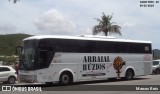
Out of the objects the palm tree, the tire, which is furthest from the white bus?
the palm tree

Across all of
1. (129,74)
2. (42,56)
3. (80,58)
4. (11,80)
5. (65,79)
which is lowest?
(11,80)

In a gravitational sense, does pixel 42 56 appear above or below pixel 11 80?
above

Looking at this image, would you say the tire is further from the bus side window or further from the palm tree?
the palm tree

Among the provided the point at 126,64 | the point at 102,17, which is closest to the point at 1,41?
the point at 102,17

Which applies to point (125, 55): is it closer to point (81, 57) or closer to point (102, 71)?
point (102, 71)

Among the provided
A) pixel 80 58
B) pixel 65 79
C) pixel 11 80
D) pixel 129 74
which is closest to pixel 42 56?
pixel 65 79

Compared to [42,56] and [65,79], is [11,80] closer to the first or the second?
[65,79]

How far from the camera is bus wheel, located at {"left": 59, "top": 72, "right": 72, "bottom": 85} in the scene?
25.2 meters

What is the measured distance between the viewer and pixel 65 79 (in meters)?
25.4

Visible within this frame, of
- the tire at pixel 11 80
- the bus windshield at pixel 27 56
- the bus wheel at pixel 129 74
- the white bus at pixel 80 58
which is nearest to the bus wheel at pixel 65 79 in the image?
the white bus at pixel 80 58

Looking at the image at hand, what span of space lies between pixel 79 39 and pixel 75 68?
1.99 m

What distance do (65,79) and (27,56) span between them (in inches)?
113

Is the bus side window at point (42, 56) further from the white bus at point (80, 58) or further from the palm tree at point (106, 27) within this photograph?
the palm tree at point (106, 27)

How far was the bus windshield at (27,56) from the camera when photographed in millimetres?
24094
